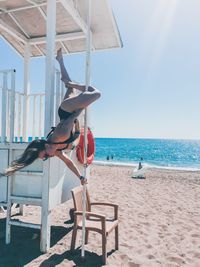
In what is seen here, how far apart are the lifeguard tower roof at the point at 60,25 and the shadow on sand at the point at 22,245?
4210mm

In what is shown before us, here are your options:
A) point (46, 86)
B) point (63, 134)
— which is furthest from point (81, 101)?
point (46, 86)

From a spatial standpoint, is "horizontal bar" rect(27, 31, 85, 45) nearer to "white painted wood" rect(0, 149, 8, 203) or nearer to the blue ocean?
"white painted wood" rect(0, 149, 8, 203)

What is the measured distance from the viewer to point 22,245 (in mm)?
4242

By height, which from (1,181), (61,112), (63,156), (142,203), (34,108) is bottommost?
(142,203)

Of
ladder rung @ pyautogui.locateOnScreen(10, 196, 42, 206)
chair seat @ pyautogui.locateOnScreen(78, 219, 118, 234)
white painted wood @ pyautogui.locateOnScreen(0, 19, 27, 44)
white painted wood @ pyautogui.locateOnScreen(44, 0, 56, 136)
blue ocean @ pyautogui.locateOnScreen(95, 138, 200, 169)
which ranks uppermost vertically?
white painted wood @ pyautogui.locateOnScreen(0, 19, 27, 44)

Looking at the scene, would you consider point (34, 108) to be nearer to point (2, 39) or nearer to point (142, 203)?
point (2, 39)

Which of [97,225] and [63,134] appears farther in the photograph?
[97,225]

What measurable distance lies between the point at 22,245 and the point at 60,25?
4.62 metres

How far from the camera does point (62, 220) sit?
5.73 metres

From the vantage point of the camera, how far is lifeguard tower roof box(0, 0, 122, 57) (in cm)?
531

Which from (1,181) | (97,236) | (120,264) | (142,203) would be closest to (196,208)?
(142,203)

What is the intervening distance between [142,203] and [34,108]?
4.24 m

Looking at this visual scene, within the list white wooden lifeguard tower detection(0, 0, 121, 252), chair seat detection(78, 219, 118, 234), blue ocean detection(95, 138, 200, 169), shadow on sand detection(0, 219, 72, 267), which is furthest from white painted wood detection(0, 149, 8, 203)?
blue ocean detection(95, 138, 200, 169)

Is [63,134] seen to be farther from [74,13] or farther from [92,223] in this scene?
[74,13]
